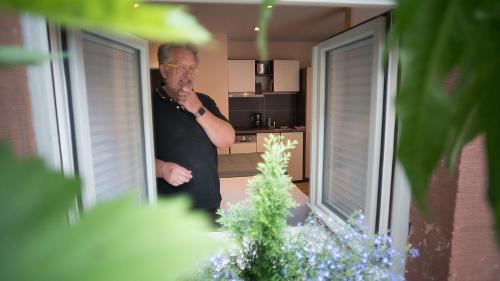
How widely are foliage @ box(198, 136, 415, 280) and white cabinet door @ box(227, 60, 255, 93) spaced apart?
3996 millimetres

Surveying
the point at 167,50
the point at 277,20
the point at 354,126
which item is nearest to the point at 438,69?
the point at 354,126

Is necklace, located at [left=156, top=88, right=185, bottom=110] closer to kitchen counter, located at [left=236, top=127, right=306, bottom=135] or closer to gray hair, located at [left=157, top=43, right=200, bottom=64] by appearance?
gray hair, located at [left=157, top=43, right=200, bottom=64]

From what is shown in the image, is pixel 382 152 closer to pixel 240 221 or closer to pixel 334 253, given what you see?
pixel 334 253

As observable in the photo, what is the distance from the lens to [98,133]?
1.02 m

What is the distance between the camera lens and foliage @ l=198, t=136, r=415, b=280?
2.69 feet

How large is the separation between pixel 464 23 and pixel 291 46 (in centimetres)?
528

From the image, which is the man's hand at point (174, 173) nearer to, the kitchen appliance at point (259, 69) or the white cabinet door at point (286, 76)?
the kitchen appliance at point (259, 69)

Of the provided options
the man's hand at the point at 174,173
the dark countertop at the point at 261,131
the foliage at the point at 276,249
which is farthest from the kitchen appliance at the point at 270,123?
the foliage at the point at 276,249

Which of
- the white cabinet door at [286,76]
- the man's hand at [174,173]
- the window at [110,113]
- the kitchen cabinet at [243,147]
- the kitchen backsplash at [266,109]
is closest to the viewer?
the window at [110,113]

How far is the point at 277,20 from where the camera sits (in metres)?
3.55

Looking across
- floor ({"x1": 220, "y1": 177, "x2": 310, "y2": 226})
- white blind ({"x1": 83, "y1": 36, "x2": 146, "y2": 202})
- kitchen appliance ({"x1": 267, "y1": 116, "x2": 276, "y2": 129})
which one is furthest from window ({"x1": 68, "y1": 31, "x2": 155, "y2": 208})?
kitchen appliance ({"x1": 267, "y1": 116, "x2": 276, "y2": 129})

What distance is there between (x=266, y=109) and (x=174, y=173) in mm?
4036

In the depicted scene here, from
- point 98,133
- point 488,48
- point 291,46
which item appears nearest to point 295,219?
point 98,133

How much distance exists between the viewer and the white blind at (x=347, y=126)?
1237 mm
